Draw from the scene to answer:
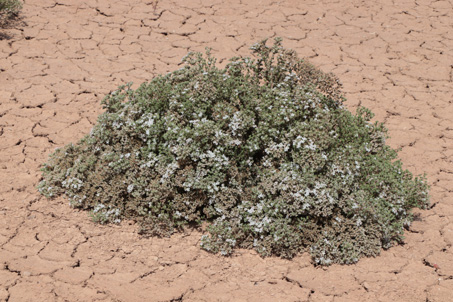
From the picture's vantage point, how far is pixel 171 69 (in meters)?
6.99

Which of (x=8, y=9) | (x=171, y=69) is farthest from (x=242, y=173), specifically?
(x=8, y=9)

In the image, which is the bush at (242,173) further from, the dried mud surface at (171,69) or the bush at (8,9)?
the bush at (8,9)

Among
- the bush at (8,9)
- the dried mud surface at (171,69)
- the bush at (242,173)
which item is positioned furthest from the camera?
the bush at (8,9)

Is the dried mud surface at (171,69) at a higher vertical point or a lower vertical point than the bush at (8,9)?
lower

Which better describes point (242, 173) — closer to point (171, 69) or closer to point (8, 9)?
point (171, 69)

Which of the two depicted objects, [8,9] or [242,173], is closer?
[242,173]

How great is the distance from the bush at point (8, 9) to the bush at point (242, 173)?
12.7 feet

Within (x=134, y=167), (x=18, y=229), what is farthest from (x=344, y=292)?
(x=18, y=229)

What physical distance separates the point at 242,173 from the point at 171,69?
281 cm

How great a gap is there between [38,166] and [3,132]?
0.77 metres

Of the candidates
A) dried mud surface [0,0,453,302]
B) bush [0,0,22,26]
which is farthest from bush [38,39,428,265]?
bush [0,0,22,26]

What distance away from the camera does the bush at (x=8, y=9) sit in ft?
25.7

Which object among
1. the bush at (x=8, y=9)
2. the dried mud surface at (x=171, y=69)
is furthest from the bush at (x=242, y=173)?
the bush at (x=8, y=9)

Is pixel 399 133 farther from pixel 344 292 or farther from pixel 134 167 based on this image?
pixel 134 167
